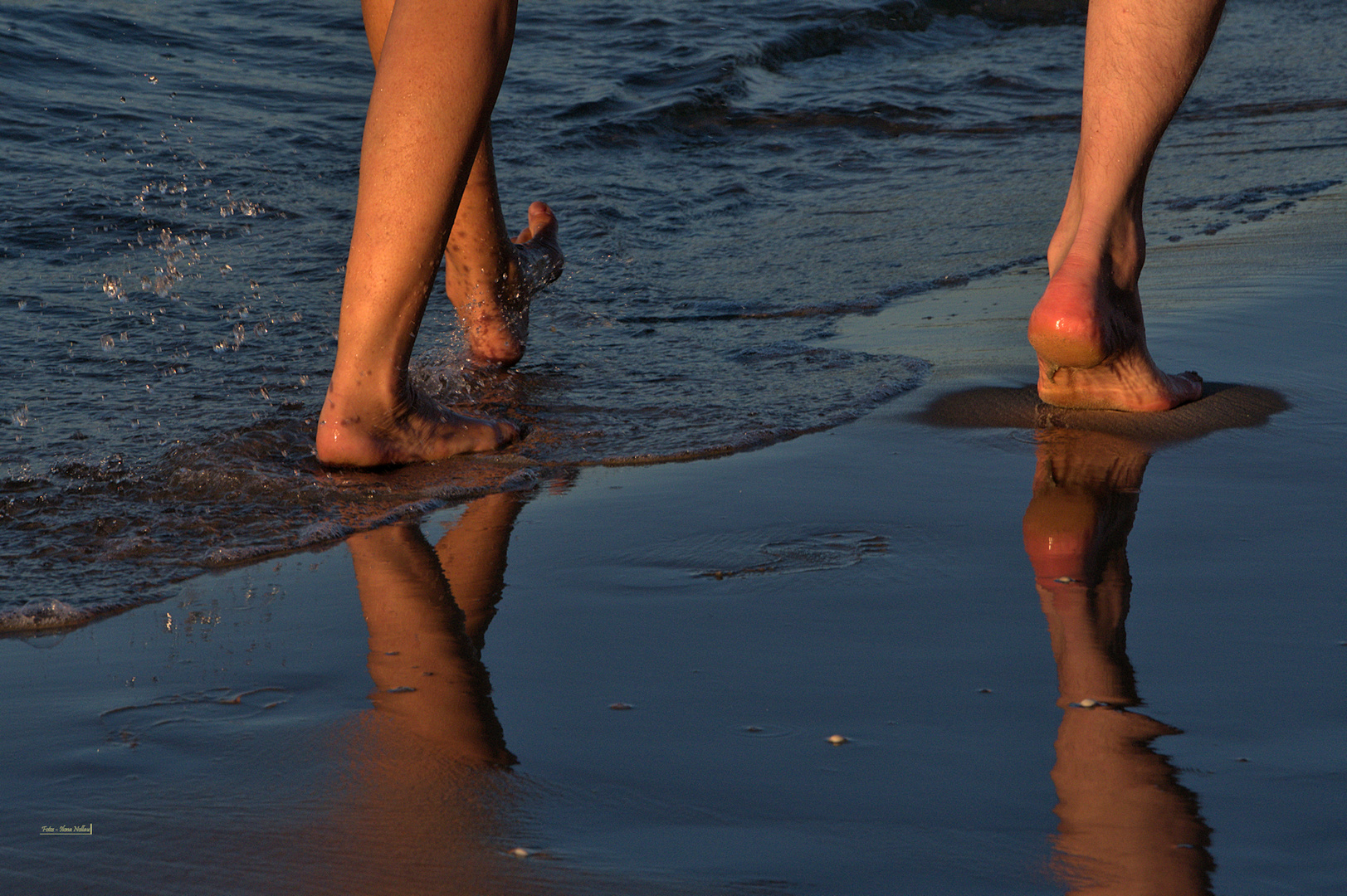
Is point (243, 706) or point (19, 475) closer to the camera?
point (243, 706)

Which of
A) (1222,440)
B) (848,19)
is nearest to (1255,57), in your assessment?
(848,19)

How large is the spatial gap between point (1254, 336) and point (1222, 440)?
700 mm

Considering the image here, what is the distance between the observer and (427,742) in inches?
53.1

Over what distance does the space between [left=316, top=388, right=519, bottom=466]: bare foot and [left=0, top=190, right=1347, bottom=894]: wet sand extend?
0.78 feet

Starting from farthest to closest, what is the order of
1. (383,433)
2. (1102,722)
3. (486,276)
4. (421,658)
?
(486,276)
(383,433)
(421,658)
(1102,722)

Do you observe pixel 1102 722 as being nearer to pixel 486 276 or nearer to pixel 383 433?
pixel 383 433

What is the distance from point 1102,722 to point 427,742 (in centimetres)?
67

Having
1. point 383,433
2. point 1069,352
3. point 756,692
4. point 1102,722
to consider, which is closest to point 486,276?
point 383,433

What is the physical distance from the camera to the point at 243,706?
1444mm

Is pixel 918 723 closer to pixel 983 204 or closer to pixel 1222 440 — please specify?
pixel 1222 440

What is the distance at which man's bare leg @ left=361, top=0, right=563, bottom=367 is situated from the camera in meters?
2.83

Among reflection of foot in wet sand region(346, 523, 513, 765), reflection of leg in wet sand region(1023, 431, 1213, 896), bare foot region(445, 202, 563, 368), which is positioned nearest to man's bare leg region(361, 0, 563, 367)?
bare foot region(445, 202, 563, 368)

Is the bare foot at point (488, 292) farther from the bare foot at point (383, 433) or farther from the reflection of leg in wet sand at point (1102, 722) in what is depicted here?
the reflection of leg in wet sand at point (1102, 722)

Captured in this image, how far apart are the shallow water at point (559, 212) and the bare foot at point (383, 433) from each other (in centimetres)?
4
